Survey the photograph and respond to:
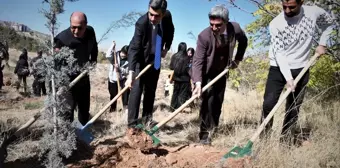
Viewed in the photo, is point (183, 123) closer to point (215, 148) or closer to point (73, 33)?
point (215, 148)

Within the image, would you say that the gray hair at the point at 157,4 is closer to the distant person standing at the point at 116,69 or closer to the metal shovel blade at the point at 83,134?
the metal shovel blade at the point at 83,134

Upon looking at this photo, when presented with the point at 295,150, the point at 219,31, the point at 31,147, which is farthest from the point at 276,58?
A: the point at 31,147

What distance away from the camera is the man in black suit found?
12.7 ft

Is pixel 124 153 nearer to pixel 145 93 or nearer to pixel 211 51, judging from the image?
pixel 145 93

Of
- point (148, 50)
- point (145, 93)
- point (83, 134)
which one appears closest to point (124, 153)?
point (83, 134)

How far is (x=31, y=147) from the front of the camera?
3.63 metres

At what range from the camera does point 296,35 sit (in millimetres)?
3443

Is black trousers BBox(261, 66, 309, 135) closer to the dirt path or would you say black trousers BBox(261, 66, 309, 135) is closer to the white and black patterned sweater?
the white and black patterned sweater

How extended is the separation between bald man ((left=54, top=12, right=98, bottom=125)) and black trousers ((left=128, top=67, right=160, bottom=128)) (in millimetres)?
640

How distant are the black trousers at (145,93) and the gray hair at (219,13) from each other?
123 cm

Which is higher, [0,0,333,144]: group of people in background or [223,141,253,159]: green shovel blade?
[0,0,333,144]: group of people in background

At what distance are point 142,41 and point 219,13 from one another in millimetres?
1106

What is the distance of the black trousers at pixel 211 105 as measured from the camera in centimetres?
409

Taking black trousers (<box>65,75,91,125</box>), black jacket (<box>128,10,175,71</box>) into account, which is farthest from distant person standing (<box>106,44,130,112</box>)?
black jacket (<box>128,10,175,71</box>)
